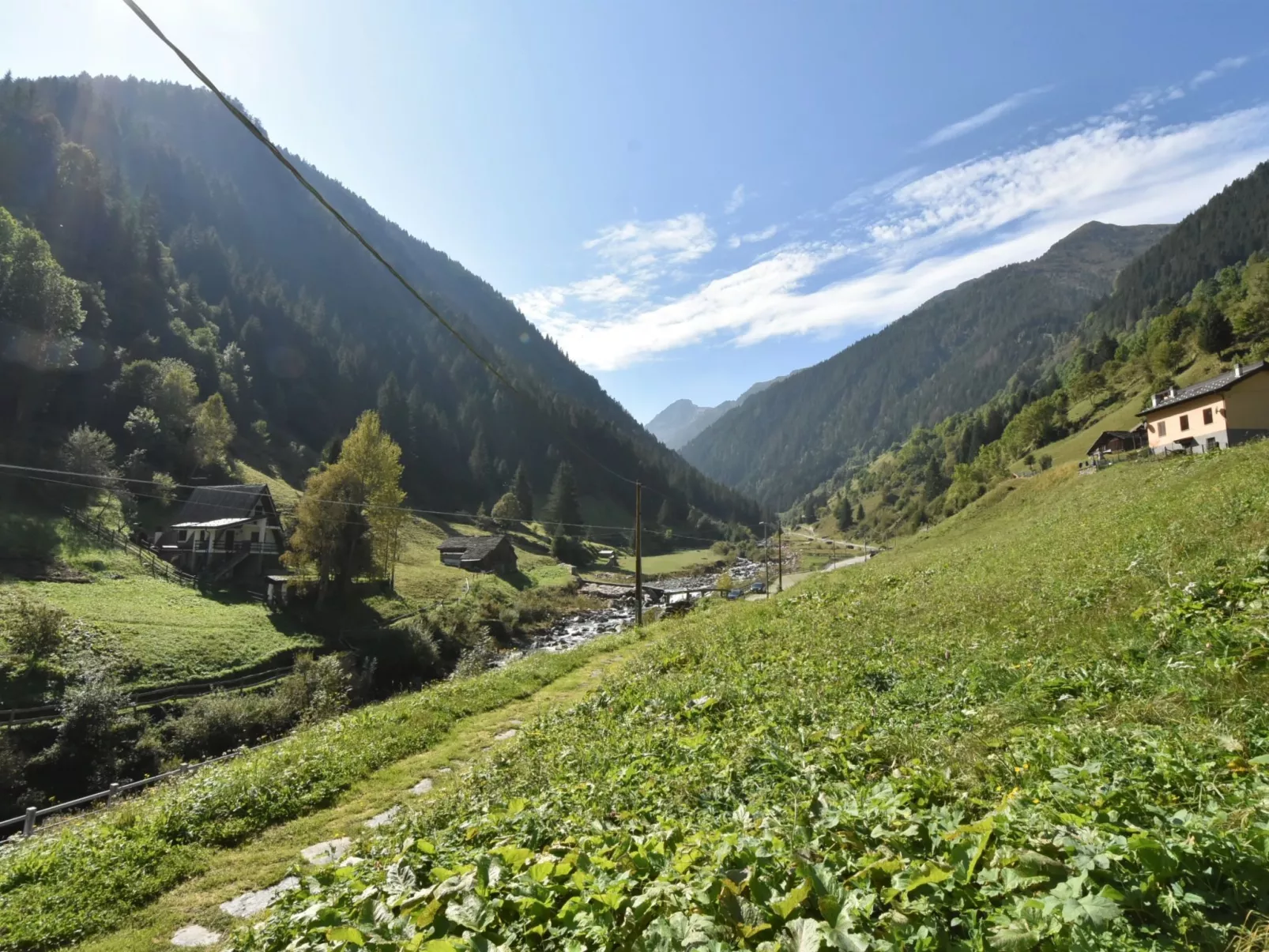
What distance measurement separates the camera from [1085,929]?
8.41 ft

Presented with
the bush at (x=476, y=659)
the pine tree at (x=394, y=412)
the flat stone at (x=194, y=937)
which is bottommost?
the bush at (x=476, y=659)

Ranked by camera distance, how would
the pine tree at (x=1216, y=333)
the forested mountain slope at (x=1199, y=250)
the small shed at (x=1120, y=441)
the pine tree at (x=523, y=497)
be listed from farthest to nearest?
1. the forested mountain slope at (x=1199, y=250)
2. the pine tree at (x=523, y=497)
3. the pine tree at (x=1216, y=333)
4. the small shed at (x=1120, y=441)

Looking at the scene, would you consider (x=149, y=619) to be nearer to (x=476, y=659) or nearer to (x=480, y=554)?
(x=476, y=659)

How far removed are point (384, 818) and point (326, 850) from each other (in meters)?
1.23

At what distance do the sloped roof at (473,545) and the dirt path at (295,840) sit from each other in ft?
180

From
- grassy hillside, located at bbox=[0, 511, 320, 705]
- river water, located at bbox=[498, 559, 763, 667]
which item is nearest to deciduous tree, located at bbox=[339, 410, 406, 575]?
grassy hillside, located at bbox=[0, 511, 320, 705]

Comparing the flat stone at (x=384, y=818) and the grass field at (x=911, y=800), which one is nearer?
the grass field at (x=911, y=800)

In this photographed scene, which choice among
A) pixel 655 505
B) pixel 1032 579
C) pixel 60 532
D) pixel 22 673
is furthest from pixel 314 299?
pixel 1032 579

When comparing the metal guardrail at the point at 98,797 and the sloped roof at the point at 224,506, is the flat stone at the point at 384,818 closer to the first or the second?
the metal guardrail at the point at 98,797

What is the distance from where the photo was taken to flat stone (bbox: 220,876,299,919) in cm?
712

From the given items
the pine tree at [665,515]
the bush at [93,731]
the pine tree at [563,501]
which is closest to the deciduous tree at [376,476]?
the bush at [93,731]

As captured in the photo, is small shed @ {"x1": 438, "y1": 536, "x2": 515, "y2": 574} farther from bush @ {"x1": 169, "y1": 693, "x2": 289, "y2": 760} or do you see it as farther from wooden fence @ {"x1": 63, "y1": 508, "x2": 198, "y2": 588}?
bush @ {"x1": 169, "y1": 693, "x2": 289, "y2": 760}

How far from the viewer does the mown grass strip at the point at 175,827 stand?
7.17m

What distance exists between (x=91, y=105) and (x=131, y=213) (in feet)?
326
